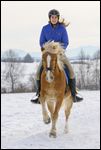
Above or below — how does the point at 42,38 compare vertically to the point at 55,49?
above

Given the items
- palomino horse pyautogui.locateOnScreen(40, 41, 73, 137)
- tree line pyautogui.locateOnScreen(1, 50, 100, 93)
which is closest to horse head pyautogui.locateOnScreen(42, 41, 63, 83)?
palomino horse pyautogui.locateOnScreen(40, 41, 73, 137)

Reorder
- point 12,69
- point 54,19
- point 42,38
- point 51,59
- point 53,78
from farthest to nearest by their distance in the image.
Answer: point 12,69 → point 42,38 → point 54,19 → point 53,78 → point 51,59

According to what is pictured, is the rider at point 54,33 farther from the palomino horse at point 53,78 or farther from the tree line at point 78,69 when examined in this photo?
the tree line at point 78,69

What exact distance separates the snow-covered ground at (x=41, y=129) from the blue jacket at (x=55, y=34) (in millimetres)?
2016

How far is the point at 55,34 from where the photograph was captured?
9.06 meters

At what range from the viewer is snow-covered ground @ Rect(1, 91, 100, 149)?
7.94m

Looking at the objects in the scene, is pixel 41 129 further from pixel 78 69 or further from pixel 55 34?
pixel 78 69

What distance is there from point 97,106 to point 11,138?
6.14 metres

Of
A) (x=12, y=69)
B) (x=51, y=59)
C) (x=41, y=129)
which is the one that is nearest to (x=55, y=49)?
(x=51, y=59)

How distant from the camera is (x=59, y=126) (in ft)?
33.1

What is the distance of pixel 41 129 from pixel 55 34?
2.31m

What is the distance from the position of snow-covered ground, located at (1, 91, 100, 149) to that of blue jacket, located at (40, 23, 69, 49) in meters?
2.02

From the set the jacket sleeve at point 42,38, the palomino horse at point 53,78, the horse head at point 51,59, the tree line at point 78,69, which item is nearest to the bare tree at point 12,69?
the tree line at point 78,69

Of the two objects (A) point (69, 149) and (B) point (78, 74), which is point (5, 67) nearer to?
(B) point (78, 74)
